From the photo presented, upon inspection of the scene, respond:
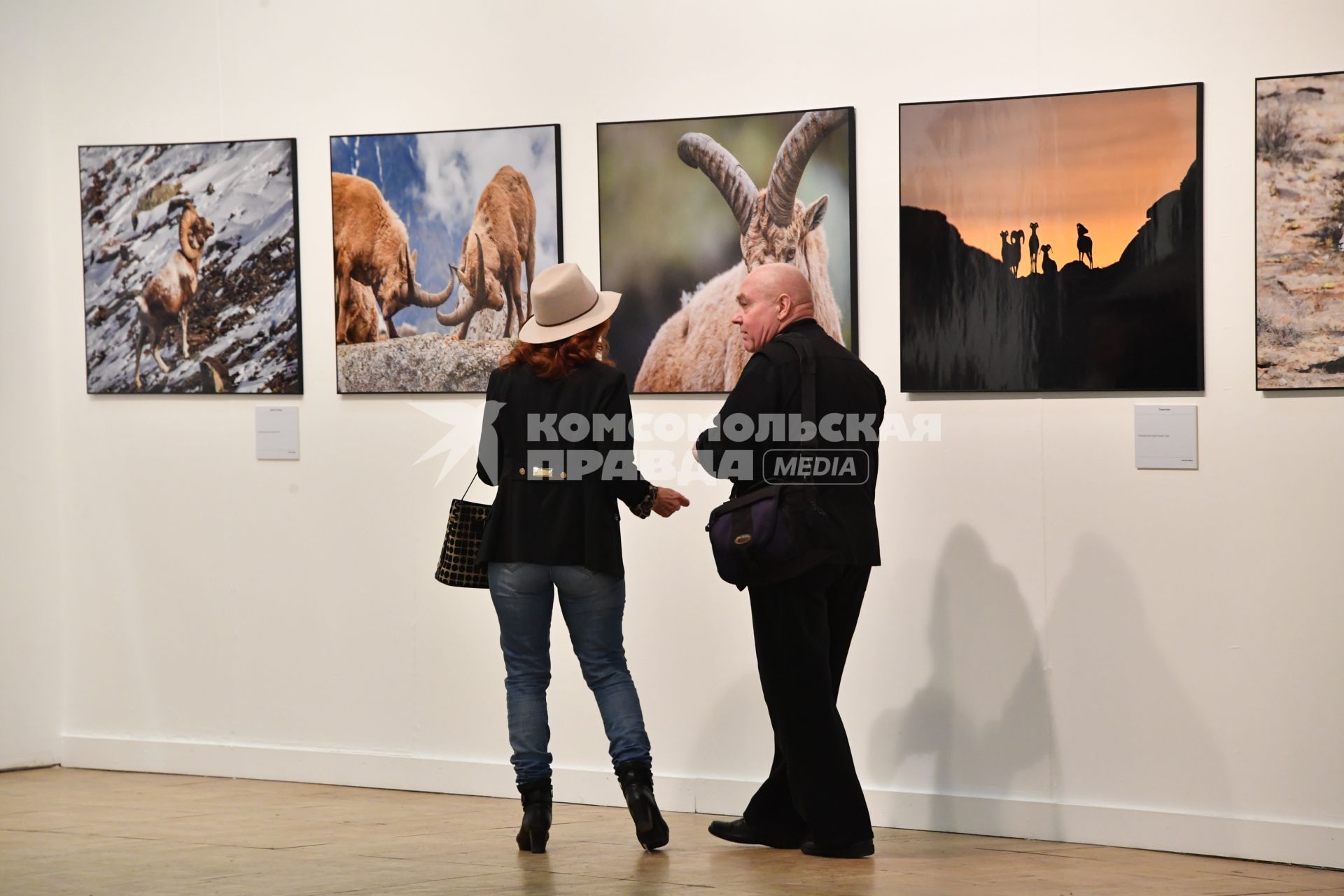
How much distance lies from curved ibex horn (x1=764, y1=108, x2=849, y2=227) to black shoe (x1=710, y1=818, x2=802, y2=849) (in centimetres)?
191

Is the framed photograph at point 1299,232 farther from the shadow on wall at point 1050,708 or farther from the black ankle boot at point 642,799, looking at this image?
the black ankle boot at point 642,799

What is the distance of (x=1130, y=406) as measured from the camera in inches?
184

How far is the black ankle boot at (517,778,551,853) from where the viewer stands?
177 inches

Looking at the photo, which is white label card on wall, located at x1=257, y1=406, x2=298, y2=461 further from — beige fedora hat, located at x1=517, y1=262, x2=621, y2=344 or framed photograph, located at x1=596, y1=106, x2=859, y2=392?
beige fedora hat, located at x1=517, y1=262, x2=621, y2=344

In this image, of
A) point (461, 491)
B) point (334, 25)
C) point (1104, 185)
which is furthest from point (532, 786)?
point (334, 25)

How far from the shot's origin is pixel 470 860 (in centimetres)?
444

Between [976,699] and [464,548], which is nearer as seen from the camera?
[464,548]

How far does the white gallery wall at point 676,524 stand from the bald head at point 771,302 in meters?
0.54

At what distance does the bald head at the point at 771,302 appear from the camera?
4.46 metres

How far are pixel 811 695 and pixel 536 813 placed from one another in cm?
89

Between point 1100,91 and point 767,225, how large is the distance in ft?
3.65

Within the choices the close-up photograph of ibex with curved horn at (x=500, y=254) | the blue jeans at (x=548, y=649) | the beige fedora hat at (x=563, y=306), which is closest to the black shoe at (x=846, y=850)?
the blue jeans at (x=548, y=649)

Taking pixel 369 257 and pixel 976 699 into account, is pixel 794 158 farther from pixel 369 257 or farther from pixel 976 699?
pixel 976 699

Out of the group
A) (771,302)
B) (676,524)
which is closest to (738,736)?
(676,524)
